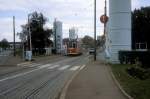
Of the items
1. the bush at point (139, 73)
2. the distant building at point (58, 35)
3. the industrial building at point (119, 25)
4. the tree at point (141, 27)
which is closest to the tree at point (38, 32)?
the distant building at point (58, 35)

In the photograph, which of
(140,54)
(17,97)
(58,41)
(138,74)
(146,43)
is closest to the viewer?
(17,97)

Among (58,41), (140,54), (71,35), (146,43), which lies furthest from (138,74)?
(71,35)

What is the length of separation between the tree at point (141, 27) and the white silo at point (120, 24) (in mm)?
44073

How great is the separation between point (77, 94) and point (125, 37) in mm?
24859

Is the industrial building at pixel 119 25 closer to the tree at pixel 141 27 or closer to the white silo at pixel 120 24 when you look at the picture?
the white silo at pixel 120 24

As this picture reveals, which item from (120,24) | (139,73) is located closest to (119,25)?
(120,24)

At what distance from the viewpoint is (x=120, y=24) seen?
39.4 metres

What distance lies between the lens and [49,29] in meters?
87.2

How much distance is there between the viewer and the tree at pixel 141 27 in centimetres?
8500

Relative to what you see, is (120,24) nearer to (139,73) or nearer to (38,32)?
(139,73)

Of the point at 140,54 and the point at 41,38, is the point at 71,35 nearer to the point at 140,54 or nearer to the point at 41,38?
the point at 41,38

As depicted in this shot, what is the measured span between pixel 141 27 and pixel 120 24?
48.6 meters

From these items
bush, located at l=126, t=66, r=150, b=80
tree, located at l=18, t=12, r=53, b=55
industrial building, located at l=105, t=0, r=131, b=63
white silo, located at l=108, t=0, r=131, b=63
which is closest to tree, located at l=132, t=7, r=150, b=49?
tree, located at l=18, t=12, r=53, b=55

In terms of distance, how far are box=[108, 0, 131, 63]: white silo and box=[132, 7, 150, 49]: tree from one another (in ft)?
145
